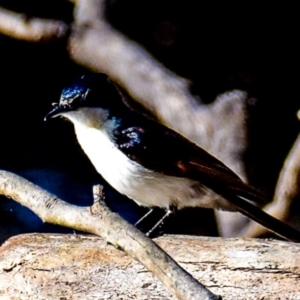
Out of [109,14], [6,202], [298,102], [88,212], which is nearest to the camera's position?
[88,212]

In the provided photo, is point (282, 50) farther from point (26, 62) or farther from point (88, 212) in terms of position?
point (88, 212)

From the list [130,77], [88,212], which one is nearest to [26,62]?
[130,77]

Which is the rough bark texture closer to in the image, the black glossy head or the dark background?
the black glossy head

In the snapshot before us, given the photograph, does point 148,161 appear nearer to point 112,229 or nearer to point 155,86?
point 155,86

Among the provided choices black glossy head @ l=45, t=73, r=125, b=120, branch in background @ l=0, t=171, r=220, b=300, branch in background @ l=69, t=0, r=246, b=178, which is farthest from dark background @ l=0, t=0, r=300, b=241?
branch in background @ l=0, t=171, r=220, b=300

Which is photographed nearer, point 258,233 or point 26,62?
point 258,233

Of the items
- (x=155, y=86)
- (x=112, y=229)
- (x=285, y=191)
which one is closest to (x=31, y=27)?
(x=155, y=86)

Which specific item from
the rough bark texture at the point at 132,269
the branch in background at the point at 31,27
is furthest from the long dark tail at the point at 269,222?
the branch in background at the point at 31,27
